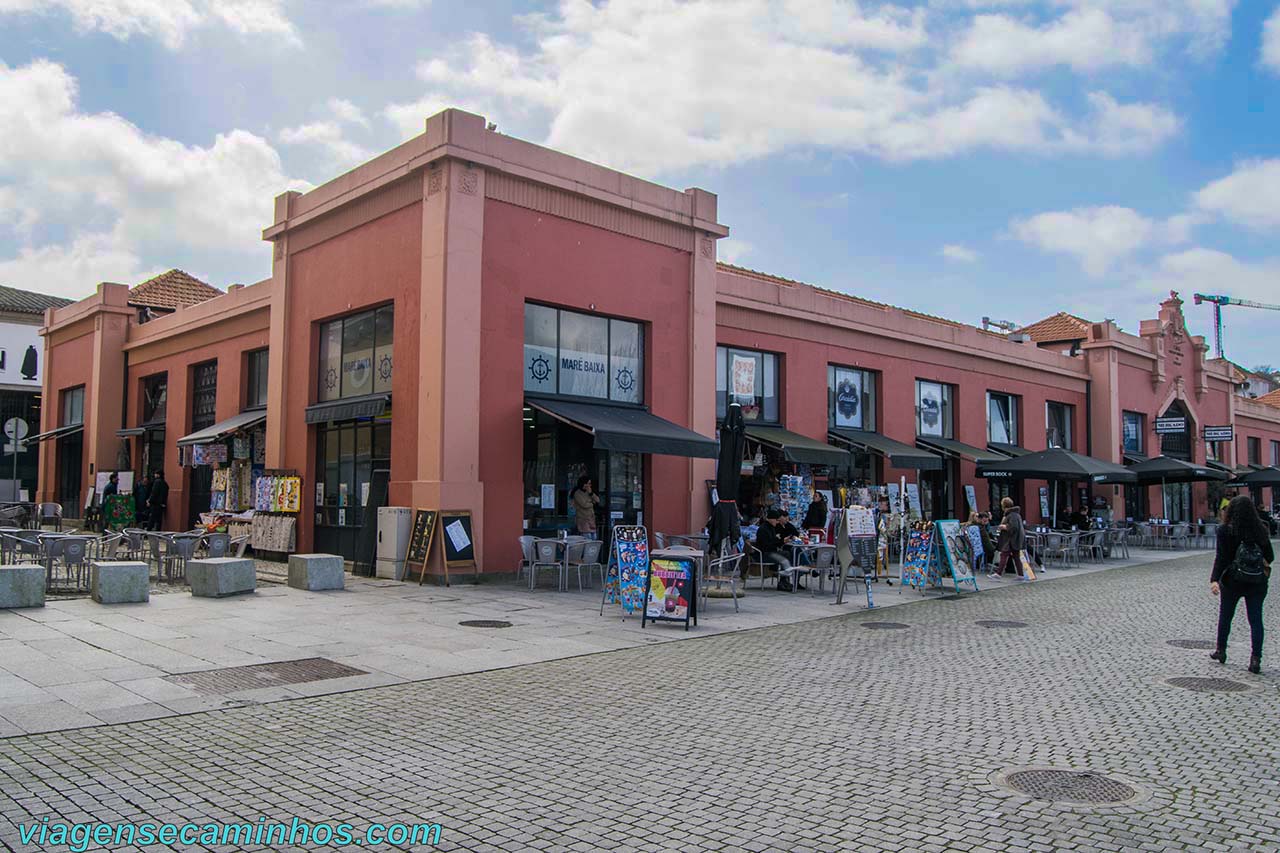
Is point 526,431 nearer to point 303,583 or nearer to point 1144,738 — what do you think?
point 303,583

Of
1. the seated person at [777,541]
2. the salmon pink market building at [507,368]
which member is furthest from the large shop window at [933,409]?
the seated person at [777,541]

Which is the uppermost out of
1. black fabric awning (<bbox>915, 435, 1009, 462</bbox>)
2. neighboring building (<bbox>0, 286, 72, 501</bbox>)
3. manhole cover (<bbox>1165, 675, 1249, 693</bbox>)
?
neighboring building (<bbox>0, 286, 72, 501</bbox>)

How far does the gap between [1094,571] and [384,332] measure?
1615cm

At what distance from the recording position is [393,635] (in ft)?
34.7

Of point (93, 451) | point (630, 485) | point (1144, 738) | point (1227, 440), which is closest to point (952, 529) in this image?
point (630, 485)

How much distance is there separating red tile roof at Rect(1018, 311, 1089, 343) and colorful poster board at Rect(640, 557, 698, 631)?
28365mm

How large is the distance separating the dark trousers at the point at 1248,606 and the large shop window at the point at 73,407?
3267cm

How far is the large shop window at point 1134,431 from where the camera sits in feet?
118

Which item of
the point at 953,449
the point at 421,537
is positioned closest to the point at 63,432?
the point at 421,537

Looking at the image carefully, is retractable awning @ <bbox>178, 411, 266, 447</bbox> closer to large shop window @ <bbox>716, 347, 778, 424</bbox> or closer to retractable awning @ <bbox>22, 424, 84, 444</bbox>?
large shop window @ <bbox>716, 347, 778, 424</bbox>

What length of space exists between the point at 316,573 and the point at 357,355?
5527 millimetres

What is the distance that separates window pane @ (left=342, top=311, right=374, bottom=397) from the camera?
59.5ft

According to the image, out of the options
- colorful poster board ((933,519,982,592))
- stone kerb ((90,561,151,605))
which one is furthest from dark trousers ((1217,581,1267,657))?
stone kerb ((90,561,151,605))

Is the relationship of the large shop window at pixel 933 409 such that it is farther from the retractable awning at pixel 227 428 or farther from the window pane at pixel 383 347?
the retractable awning at pixel 227 428
